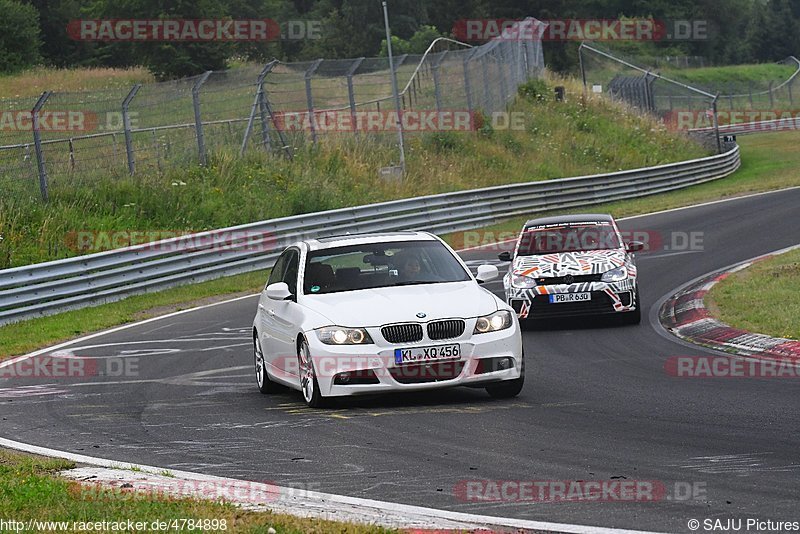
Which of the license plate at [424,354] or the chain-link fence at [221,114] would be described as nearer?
the license plate at [424,354]

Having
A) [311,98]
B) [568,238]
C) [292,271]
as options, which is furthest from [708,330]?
[311,98]

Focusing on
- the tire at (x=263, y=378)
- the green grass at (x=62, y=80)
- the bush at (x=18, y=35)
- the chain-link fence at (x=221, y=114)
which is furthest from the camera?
the bush at (x=18, y=35)

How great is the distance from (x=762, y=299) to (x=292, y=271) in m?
6.96

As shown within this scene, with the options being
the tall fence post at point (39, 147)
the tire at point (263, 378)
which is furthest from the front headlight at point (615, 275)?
the tall fence post at point (39, 147)

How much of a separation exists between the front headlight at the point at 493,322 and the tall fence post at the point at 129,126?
17.3 m

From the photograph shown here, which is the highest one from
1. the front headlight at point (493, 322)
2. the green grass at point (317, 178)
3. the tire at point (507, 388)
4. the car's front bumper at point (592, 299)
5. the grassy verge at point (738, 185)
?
the front headlight at point (493, 322)

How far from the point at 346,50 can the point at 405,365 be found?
89.9 m

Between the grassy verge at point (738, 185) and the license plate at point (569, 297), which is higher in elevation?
the license plate at point (569, 297)

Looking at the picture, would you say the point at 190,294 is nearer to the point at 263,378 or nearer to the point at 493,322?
the point at 263,378

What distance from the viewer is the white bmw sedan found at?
10406mm

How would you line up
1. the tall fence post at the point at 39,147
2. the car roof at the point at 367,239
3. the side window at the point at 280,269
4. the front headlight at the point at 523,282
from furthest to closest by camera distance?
the tall fence post at the point at 39,147, the front headlight at the point at 523,282, the side window at the point at 280,269, the car roof at the point at 367,239

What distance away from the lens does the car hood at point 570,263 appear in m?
16.4

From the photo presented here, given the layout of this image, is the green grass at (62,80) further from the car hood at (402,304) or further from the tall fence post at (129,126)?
the car hood at (402,304)

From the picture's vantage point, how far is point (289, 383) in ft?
37.6
